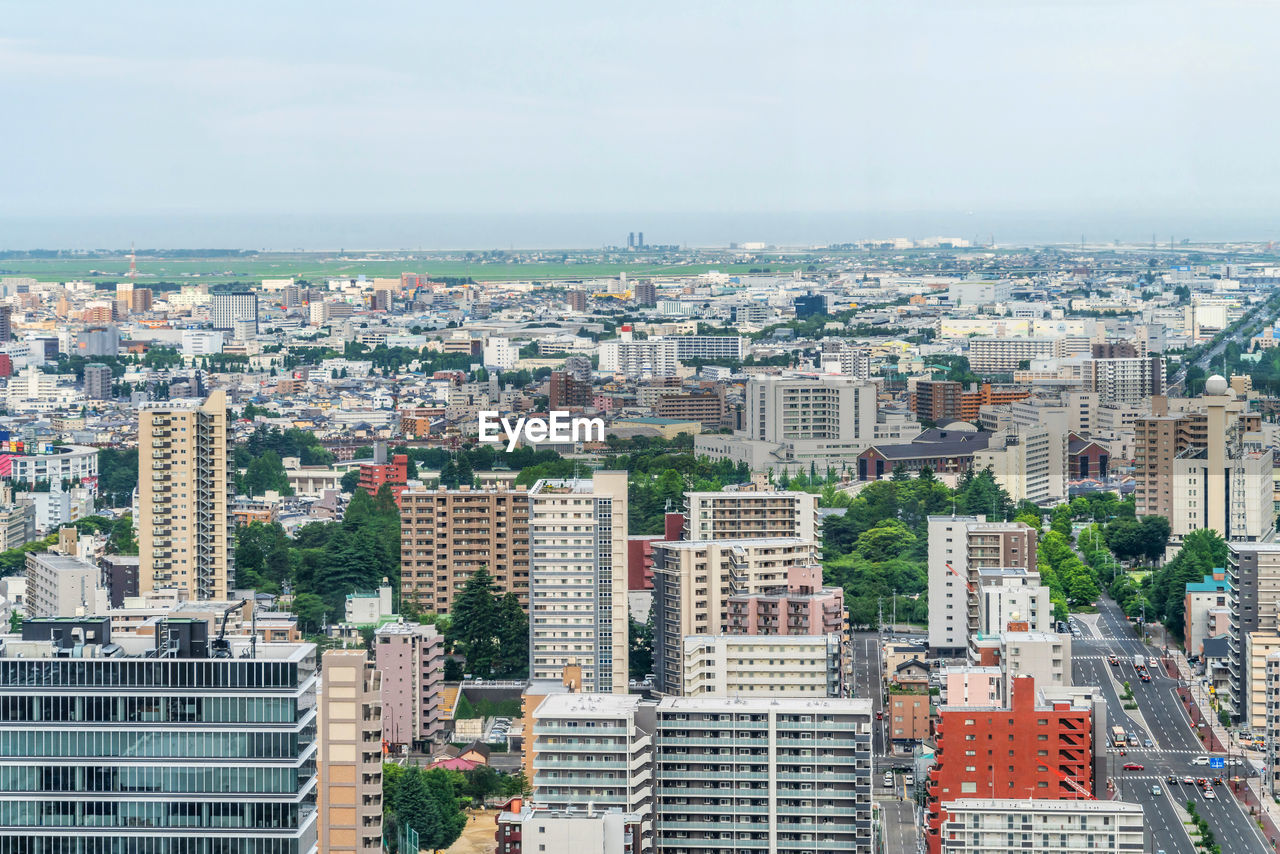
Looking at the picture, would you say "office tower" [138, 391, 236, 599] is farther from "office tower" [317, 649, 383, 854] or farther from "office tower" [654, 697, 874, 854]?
"office tower" [317, 649, 383, 854]

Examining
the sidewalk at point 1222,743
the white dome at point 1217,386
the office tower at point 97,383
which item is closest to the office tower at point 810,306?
the office tower at point 97,383

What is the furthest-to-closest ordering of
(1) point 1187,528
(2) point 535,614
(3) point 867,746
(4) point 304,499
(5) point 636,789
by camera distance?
(4) point 304,499 < (1) point 1187,528 < (2) point 535,614 < (3) point 867,746 < (5) point 636,789

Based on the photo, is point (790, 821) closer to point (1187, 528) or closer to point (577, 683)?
point (577, 683)

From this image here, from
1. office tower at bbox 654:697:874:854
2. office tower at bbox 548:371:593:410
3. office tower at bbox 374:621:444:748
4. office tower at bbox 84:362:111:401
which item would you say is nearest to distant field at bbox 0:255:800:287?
office tower at bbox 84:362:111:401

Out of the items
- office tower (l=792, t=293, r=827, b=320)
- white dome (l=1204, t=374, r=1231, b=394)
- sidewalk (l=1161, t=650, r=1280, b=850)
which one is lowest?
sidewalk (l=1161, t=650, r=1280, b=850)

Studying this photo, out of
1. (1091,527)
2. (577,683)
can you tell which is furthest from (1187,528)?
(577,683)

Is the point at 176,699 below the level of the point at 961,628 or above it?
above

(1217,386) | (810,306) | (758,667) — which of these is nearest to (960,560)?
(758,667)
